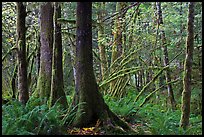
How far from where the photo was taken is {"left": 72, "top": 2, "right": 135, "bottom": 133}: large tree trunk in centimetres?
786

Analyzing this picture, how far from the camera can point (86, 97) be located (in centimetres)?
788

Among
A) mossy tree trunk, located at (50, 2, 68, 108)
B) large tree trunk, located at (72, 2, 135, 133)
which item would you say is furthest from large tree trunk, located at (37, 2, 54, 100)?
large tree trunk, located at (72, 2, 135, 133)

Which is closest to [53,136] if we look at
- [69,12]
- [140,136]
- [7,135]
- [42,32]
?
[7,135]

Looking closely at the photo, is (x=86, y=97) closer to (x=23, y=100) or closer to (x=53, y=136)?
(x=53, y=136)

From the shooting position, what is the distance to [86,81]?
793 centimetres

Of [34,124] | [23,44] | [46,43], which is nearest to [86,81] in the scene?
[34,124]

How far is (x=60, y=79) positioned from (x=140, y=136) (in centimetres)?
322

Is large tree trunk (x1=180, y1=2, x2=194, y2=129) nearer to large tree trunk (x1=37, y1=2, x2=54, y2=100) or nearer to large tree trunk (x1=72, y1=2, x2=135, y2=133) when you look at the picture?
large tree trunk (x1=72, y1=2, x2=135, y2=133)

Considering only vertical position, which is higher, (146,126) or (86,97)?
(86,97)

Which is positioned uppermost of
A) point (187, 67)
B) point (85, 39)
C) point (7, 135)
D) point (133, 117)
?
point (85, 39)

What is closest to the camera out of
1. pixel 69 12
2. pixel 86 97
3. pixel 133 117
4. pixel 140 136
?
pixel 140 136

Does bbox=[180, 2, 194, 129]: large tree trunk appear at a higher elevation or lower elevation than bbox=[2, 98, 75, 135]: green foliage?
higher

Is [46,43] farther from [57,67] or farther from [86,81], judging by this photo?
[86,81]

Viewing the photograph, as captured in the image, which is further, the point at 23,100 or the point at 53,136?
the point at 23,100
